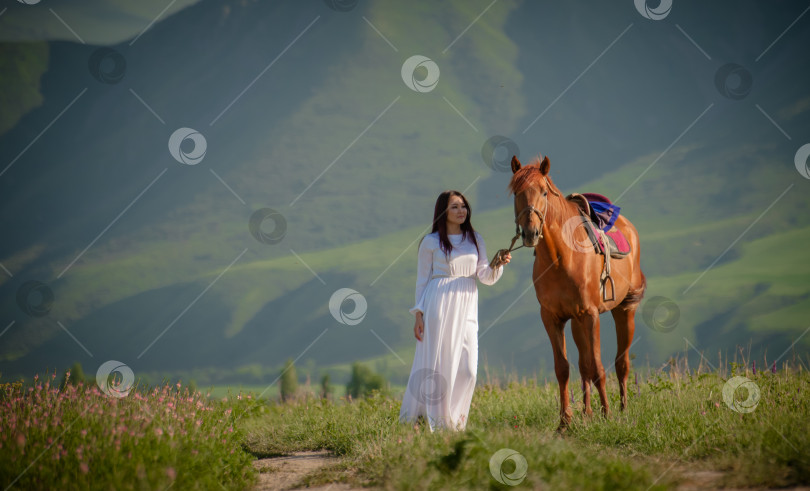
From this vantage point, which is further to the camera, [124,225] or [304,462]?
[124,225]

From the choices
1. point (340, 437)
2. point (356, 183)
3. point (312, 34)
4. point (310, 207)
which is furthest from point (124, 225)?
point (340, 437)

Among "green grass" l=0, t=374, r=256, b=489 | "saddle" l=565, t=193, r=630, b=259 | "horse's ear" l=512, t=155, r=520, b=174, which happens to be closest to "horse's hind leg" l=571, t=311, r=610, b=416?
"saddle" l=565, t=193, r=630, b=259

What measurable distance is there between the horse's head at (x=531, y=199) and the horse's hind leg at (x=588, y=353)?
3.27ft

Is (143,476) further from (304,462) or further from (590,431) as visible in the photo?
(590,431)

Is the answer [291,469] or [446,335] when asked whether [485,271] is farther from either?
[291,469]

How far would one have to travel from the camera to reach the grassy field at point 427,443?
13.3ft

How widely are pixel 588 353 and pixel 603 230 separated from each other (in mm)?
1439

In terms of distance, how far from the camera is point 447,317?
19.0 ft

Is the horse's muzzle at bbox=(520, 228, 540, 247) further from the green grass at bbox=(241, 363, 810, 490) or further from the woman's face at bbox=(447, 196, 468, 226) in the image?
the green grass at bbox=(241, 363, 810, 490)

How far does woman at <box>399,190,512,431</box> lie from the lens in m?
5.78

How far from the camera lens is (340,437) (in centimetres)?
622

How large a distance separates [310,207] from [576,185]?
2813 centimetres

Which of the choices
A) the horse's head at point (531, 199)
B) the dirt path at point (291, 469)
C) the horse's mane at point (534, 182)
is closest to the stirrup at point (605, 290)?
the horse's mane at point (534, 182)

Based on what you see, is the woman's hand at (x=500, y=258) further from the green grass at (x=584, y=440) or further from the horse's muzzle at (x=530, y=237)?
the green grass at (x=584, y=440)
